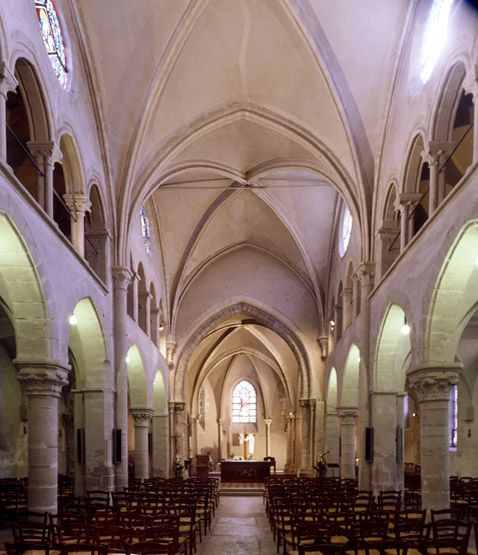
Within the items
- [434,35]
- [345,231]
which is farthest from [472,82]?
[345,231]

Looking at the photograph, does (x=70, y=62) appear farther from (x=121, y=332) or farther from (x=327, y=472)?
(x=327, y=472)

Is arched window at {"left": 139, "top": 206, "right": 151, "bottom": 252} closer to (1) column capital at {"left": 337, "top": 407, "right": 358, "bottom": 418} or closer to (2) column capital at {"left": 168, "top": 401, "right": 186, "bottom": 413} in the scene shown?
(2) column capital at {"left": 168, "top": 401, "right": 186, "bottom": 413}

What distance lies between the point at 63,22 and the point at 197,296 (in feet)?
67.6

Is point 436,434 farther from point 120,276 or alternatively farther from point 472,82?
point 120,276

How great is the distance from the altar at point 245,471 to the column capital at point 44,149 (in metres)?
26.7

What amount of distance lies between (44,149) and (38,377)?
188 inches

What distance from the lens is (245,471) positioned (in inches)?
1496

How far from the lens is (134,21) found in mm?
18031

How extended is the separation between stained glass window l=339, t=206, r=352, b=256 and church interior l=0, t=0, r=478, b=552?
18.1 inches

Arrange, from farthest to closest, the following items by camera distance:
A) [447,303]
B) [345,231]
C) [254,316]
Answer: [254,316] < [345,231] < [447,303]

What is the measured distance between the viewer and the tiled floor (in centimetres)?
1597

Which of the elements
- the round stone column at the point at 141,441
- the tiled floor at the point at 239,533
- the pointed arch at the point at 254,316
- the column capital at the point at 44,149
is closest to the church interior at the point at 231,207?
the column capital at the point at 44,149

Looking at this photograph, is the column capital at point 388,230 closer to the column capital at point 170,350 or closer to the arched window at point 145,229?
the arched window at point 145,229

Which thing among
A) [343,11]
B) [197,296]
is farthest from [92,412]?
[197,296]
